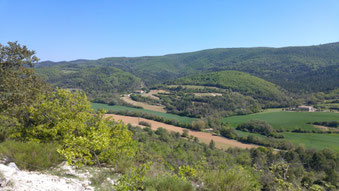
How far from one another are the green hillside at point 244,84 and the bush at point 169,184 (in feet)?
372

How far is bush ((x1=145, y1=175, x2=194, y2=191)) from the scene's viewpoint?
193 inches

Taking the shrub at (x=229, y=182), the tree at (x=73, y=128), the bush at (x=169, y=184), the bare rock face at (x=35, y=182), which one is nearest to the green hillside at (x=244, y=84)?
the tree at (x=73, y=128)

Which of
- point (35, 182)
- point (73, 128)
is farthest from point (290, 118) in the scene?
point (35, 182)

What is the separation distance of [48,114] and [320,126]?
8385 cm

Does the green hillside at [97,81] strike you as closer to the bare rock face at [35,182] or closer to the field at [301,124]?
the field at [301,124]

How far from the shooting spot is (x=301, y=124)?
70.2 m

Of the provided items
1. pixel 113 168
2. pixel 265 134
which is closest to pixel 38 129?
pixel 113 168

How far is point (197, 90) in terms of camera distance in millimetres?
121812

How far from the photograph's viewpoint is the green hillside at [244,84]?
107956 millimetres

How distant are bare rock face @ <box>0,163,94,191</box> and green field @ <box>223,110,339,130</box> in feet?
245

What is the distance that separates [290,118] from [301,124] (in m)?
7.02

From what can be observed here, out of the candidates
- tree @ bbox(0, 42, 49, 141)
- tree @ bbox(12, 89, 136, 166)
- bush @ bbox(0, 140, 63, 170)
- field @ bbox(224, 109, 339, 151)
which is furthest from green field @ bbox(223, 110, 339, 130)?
bush @ bbox(0, 140, 63, 170)

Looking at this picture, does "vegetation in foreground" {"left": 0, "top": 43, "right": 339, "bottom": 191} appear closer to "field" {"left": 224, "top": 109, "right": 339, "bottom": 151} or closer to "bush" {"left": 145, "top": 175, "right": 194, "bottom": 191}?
"bush" {"left": 145, "top": 175, "right": 194, "bottom": 191}

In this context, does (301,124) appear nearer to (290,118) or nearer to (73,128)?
→ (290,118)
